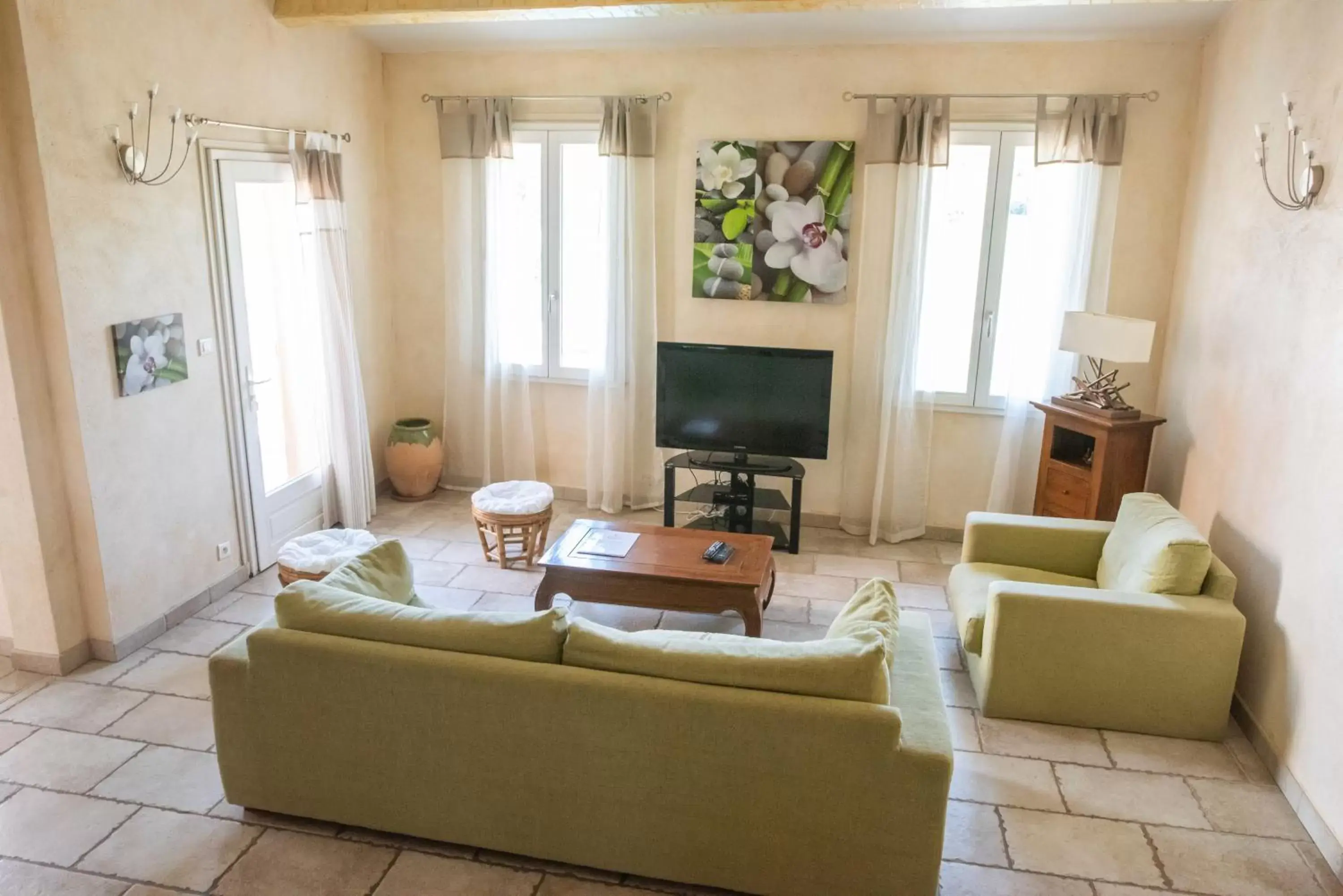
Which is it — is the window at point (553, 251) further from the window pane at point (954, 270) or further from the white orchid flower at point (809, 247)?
the window pane at point (954, 270)

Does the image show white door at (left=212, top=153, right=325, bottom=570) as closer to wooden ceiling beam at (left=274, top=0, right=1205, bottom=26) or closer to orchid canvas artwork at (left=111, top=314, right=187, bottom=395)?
orchid canvas artwork at (left=111, top=314, right=187, bottom=395)

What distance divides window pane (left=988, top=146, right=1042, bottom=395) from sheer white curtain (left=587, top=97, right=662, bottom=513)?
7.09 ft

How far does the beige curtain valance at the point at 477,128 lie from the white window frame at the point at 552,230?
11 centimetres

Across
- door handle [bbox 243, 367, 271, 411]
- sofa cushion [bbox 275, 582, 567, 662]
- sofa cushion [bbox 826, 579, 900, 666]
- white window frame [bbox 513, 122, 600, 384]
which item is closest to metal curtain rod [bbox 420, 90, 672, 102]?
white window frame [bbox 513, 122, 600, 384]

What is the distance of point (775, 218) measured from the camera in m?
5.66

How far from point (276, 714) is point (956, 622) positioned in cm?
296

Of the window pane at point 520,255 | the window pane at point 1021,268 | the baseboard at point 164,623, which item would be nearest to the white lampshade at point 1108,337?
the window pane at point 1021,268

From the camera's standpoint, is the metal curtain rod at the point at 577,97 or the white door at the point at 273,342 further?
the metal curtain rod at the point at 577,97

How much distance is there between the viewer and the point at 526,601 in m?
4.86

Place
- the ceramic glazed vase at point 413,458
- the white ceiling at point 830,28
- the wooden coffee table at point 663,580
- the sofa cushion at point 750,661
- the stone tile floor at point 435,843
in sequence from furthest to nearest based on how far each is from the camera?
the ceramic glazed vase at point 413,458 → the white ceiling at point 830,28 → the wooden coffee table at point 663,580 → the stone tile floor at point 435,843 → the sofa cushion at point 750,661

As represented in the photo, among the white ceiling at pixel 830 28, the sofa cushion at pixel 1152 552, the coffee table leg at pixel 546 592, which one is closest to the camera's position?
the sofa cushion at pixel 1152 552

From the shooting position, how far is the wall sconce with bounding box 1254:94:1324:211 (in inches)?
140

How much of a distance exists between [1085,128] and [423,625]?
4479mm

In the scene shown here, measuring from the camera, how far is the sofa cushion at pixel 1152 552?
3.71 metres
